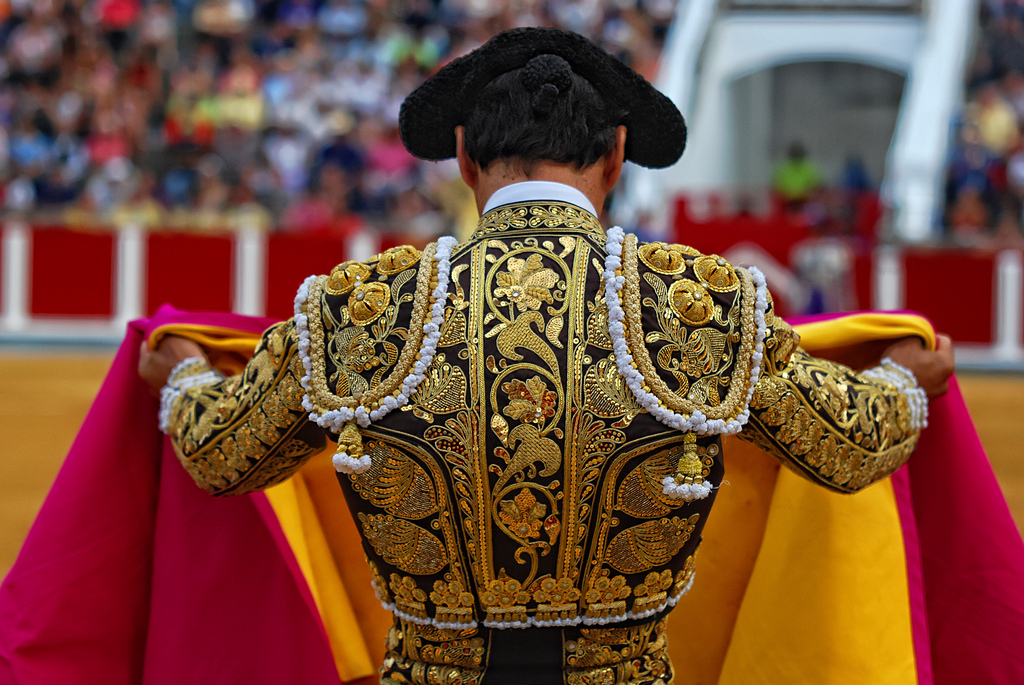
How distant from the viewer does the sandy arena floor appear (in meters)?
3.79

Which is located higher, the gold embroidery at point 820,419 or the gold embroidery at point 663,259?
the gold embroidery at point 663,259

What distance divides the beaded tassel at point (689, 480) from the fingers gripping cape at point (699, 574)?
0.44 meters

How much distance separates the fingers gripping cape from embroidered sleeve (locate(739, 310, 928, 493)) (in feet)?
0.93

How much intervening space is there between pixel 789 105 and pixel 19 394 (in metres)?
8.53

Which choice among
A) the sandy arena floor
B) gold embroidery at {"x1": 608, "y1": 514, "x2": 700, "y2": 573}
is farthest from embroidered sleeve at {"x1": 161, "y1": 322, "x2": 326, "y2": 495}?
the sandy arena floor

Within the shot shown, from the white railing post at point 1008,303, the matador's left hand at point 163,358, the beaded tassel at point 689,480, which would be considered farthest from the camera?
the white railing post at point 1008,303

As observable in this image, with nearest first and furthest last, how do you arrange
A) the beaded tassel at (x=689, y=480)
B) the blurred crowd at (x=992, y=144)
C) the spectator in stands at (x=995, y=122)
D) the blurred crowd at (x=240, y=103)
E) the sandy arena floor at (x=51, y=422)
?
the beaded tassel at (x=689, y=480) < the sandy arena floor at (x=51, y=422) < the blurred crowd at (x=992, y=144) < the blurred crowd at (x=240, y=103) < the spectator in stands at (x=995, y=122)

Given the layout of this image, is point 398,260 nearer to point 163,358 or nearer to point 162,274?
point 163,358

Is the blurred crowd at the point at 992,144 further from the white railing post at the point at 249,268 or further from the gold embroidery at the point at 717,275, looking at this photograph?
the gold embroidery at the point at 717,275

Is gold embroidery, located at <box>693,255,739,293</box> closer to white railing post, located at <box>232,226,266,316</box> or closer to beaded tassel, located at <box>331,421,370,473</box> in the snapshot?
beaded tassel, located at <box>331,421,370,473</box>

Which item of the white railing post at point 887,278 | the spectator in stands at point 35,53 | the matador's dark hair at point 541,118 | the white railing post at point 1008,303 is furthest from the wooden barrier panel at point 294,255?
the matador's dark hair at point 541,118

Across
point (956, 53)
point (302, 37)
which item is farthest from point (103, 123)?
point (956, 53)

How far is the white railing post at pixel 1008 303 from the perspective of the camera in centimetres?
892

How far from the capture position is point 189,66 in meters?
11.3
